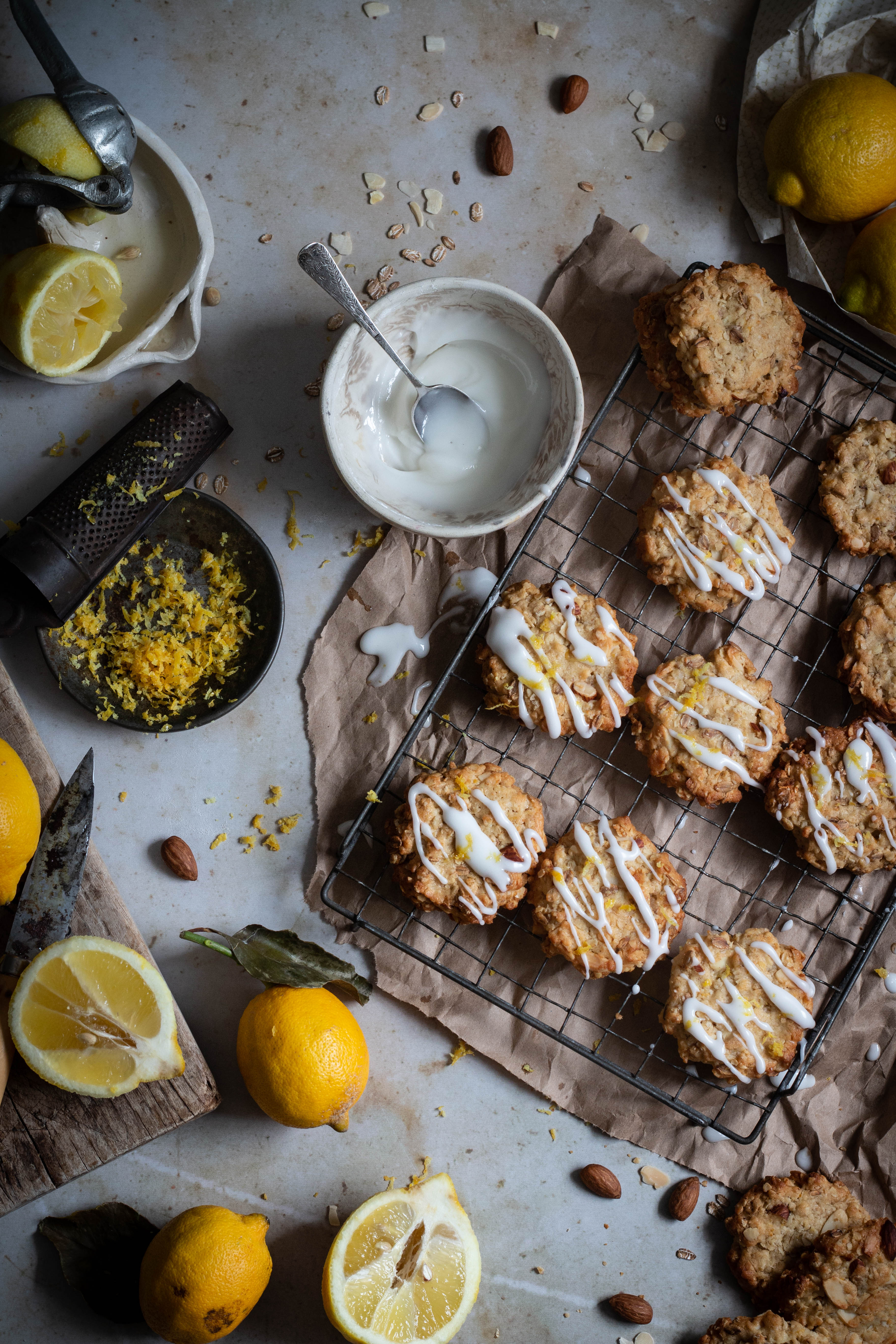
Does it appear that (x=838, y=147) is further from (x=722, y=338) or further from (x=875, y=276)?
(x=722, y=338)

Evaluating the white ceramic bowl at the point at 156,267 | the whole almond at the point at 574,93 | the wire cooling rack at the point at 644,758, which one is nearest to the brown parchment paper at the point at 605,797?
the wire cooling rack at the point at 644,758

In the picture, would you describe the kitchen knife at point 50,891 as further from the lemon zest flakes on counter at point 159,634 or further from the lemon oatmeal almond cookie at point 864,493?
the lemon oatmeal almond cookie at point 864,493

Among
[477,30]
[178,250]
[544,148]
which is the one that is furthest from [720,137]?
[178,250]

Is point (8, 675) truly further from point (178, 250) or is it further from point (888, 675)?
point (888, 675)

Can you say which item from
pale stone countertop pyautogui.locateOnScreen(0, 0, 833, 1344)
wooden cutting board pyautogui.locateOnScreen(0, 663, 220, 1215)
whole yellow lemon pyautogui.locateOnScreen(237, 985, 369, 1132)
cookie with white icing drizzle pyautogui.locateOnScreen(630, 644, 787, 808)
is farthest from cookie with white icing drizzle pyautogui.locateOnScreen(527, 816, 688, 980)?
wooden cutting board pyautogui.locateOnScreen(0, 663, 220, 1215)

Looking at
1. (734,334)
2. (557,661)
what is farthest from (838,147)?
(557,661)

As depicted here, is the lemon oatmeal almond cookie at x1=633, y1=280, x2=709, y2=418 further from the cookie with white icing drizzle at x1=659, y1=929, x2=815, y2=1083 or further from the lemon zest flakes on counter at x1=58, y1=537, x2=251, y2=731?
the cookie with white icing drizzle at x1=659, y1=929, x2=815, y2=1083
